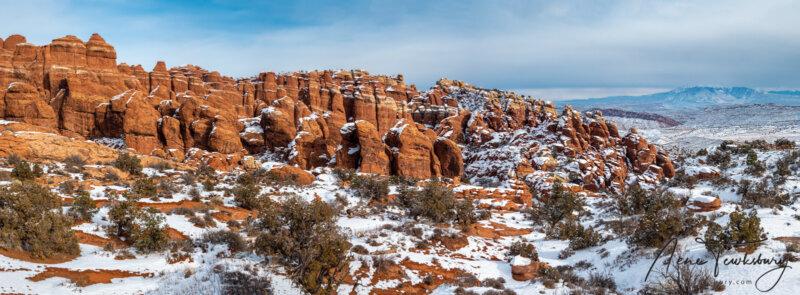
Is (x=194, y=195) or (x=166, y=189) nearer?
(x=194, y=195)

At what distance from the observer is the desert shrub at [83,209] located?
63.8 feet

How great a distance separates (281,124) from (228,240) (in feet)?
159

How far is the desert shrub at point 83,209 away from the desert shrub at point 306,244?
774 cm

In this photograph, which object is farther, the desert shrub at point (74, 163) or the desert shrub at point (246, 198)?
the desert shrub at point (74, 163)

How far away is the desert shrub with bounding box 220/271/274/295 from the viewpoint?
15.0m

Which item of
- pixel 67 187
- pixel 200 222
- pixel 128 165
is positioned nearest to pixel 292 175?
pixel 128 165

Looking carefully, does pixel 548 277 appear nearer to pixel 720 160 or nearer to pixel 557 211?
pixel 557 211

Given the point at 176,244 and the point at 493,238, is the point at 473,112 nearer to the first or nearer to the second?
the point at 493,238

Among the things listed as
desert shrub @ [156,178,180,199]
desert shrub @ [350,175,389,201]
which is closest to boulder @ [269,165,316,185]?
desert shrub @ [350,175,389,201]

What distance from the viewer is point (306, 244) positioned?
17188 mm

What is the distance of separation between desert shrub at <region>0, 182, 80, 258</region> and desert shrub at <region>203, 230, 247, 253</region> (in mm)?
4865

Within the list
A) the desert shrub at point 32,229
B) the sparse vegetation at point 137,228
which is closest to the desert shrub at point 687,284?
the sparse vegetation at point 137,228

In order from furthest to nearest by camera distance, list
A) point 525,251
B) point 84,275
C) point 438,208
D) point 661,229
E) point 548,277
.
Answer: point 438,208
point 525,251
point 661,229
point 548,277
point 84,275

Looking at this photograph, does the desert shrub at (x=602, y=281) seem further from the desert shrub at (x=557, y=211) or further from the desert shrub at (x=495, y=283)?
the desert shrub at (x=557, y=211)
